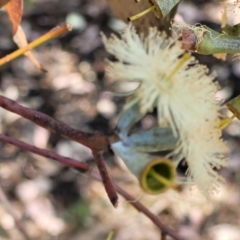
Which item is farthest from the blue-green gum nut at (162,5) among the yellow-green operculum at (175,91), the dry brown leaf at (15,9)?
the dry brown leaf at (15,9)

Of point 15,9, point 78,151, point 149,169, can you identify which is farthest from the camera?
point 78,151

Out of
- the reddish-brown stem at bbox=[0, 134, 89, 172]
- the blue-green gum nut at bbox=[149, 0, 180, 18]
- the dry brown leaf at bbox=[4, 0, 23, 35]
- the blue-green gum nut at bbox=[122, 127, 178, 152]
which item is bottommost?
the reddish-brown stem at bbox=[0, 134, 89, 172]

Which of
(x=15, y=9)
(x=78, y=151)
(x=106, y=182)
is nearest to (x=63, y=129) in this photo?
→ (x=106, y=182)

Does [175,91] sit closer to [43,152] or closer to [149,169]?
[149,169]

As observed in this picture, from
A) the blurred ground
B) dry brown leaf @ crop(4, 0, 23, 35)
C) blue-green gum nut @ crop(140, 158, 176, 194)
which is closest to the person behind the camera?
blue-green gum nut @ crop(140, 158, 176, 194)

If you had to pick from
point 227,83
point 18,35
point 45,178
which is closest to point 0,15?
point 45,178

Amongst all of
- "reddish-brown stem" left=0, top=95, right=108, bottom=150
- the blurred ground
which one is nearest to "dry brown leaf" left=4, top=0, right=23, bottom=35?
"reddish-brown stem" left=0, top=95, right=108, bottom=150

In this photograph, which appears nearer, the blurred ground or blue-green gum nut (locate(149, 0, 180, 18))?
blue-green gum nut (locate(149, 0, 180, 18))

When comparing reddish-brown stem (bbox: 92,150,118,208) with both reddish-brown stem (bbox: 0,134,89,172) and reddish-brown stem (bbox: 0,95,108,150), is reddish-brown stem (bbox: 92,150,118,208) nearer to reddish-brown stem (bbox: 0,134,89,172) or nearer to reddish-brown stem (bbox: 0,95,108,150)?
reddish-brown stem (bbox: 0,95,108,150)
